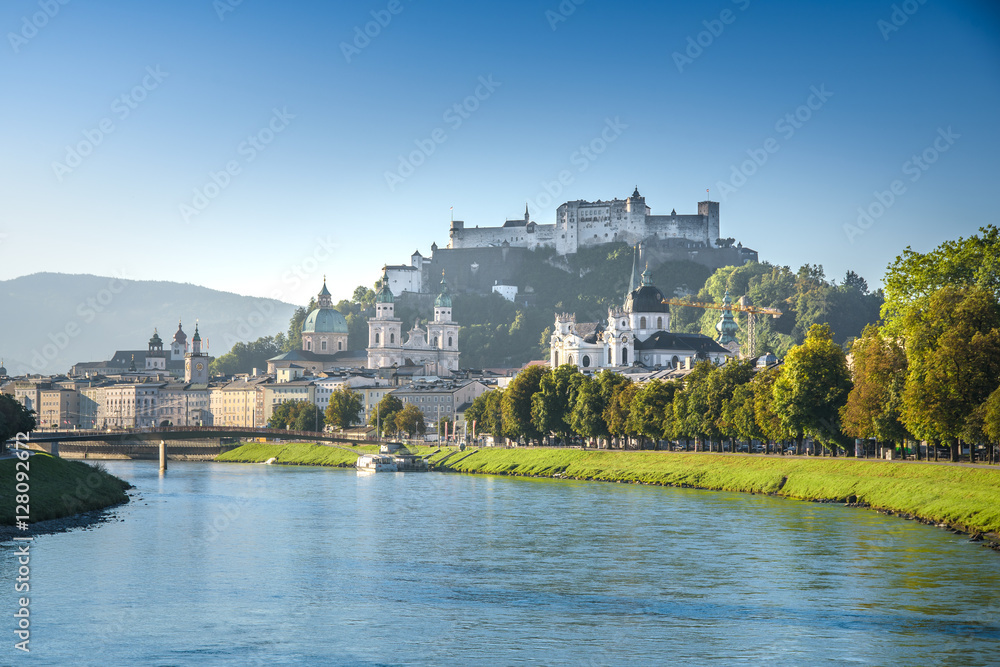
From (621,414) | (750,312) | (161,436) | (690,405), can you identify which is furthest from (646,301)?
(690,405)

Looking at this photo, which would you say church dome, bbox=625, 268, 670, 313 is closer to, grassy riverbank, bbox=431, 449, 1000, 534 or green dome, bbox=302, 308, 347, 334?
grassy riverbank, bbox=431, 449, 1000, 534

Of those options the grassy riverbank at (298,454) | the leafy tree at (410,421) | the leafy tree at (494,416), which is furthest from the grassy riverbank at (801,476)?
the leafy tree at (410,421)

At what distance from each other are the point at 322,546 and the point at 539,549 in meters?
6.85

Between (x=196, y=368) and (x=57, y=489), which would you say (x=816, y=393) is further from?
(x=196, y=368)

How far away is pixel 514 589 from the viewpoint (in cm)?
3216

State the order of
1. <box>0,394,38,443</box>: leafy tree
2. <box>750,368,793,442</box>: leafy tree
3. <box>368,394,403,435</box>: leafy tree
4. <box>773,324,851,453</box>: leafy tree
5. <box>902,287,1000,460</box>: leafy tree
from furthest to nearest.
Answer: <box>368,394,403,435</box>: leafy tree, <box>750,368,793,442</box>: leafy tree, <box>773,324,851,453</box>: leafy tree, <box>0,394,38,443</box>: leafy tree, <box>902,287,1000,460</box>: leafy tree

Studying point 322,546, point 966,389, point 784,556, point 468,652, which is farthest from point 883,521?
point 468,652

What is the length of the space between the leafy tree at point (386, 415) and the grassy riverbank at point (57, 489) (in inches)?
1784

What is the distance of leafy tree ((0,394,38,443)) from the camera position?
58.6 meters

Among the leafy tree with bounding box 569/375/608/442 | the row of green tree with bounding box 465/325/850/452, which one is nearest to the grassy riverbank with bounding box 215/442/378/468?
the row of green tree with bounding box 465/325/850/452

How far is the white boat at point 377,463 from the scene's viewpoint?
295 ft

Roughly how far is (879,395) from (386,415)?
215ft

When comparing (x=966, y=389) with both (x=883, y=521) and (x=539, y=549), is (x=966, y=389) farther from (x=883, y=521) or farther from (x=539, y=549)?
(x=539, y=549)

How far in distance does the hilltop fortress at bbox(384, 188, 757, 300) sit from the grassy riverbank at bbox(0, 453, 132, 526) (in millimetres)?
114966
